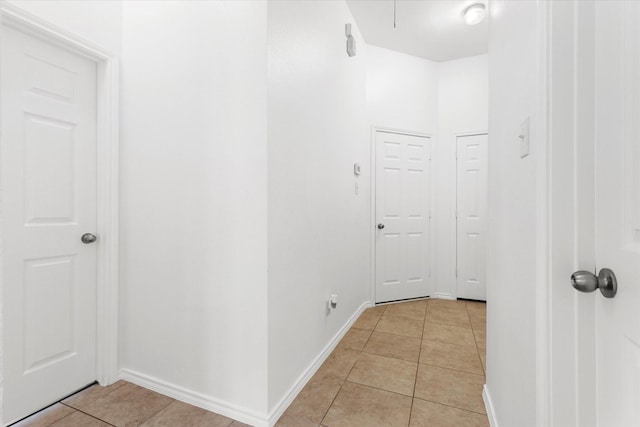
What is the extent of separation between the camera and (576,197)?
0.76 metres

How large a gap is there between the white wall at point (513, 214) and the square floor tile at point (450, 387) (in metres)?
0.16

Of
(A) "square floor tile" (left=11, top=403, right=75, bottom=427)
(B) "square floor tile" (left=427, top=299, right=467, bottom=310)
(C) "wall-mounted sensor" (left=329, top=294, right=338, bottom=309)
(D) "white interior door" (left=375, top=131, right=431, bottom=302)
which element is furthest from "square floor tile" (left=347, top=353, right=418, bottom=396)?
(A) "square floor tile" (left=11, top=403, right=75, bottom=427)

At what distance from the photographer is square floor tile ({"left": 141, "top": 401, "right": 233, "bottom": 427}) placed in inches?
59.1

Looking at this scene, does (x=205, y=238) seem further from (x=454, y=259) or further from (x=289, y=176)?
(x=454, y=259)

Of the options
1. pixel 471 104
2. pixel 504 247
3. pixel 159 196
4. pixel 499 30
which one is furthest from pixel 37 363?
pixel 471 104

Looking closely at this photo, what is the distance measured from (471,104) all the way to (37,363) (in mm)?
4401

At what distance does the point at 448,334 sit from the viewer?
2594 millimetres

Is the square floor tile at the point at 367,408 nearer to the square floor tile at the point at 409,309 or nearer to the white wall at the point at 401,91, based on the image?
the square floor tile at the point at 409,309

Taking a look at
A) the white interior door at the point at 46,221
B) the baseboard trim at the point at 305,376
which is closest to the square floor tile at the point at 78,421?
the white interior door at the point at 46,221

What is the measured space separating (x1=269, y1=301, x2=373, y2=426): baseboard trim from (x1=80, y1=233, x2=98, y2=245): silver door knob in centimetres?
146

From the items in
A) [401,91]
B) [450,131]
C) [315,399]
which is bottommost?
[315,399]

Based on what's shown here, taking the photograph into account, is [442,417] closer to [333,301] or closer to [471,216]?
[333,301]

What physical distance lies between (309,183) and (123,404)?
1.65m

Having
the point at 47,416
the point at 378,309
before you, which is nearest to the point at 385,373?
the point at 378,309
